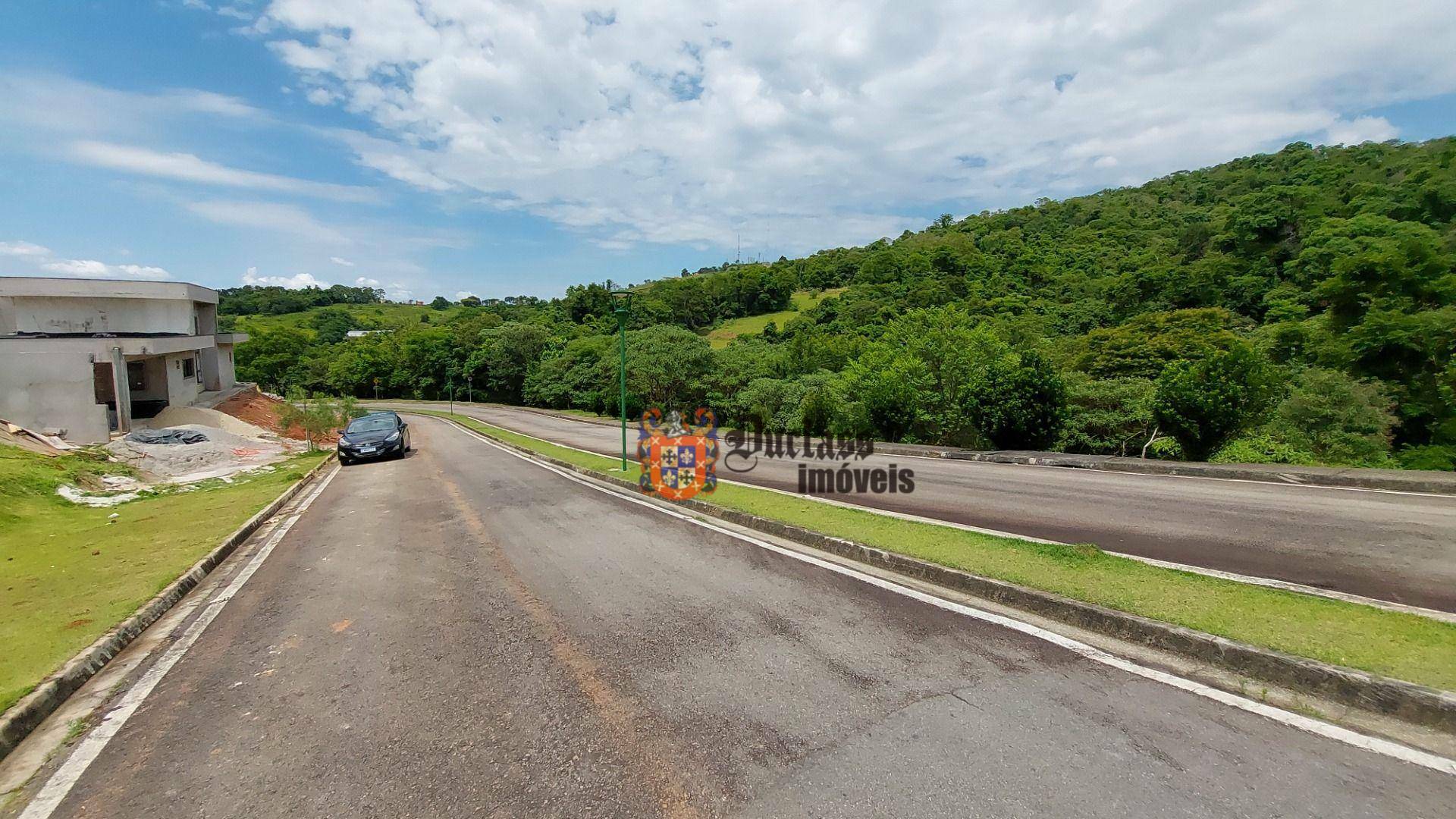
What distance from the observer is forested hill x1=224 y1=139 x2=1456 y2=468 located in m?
16.1

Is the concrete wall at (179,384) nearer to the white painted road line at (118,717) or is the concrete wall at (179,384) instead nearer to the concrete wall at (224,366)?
the concrete wall at (224,366)

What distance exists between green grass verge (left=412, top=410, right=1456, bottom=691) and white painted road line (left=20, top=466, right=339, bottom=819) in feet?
19.3

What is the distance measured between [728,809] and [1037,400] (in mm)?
15505

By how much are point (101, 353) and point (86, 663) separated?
25.2m

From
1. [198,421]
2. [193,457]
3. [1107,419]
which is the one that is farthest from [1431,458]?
[198,421]

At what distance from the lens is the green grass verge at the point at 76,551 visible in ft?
14.4

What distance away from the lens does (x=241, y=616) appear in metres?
5.18

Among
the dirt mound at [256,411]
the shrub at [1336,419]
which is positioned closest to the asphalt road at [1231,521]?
the shrub at [1336,419]

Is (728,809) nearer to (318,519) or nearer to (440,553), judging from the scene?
(440,553)

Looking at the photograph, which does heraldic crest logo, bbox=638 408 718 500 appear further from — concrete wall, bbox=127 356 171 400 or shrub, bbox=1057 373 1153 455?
concrete wall, bbox=127 356 171 400

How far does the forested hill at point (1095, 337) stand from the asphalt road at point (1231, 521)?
4.57 meters

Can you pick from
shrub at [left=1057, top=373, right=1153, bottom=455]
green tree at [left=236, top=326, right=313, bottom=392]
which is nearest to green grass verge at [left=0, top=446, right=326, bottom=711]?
shrub at [left=1057, top=373, right=1153, bottom=455]

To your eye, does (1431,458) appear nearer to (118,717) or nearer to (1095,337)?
(118,717)

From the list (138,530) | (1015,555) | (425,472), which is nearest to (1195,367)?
(1015,555)
